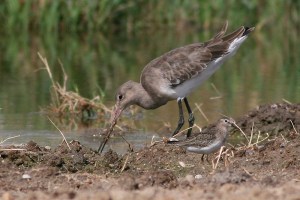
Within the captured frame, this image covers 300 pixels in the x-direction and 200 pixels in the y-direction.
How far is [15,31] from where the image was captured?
22.0 m

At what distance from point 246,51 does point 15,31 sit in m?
5.48

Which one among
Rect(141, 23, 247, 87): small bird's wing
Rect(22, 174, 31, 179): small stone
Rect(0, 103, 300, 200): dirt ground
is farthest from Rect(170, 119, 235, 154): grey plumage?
Rect(22, 174, 31, 179): small stone

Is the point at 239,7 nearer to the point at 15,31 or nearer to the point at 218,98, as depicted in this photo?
the point at 15,31

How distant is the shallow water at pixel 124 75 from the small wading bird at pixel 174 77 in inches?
17.4

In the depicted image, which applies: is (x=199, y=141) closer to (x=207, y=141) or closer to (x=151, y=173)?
(x=207, y=141)

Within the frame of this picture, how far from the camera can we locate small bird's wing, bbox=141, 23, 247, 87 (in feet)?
36.6

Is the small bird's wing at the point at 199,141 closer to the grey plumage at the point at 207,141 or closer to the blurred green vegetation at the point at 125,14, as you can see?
the grey plumage at the point at 207,141

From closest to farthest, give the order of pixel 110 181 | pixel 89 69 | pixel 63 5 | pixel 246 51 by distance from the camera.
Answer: pixel 110 181
pixel 89 69
pixel 246 51
pixel 63 5

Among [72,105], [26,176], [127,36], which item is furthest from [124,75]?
[26,176]

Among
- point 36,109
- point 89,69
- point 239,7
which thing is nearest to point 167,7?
point 239,7

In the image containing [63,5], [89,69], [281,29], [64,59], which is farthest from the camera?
[281,29]

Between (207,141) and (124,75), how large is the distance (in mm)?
6934

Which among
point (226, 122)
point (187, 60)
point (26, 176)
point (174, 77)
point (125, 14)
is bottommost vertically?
point (125, 14)

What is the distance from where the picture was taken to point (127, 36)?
2203cm
